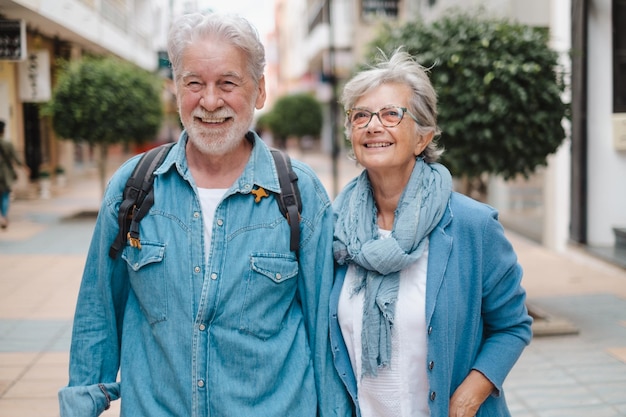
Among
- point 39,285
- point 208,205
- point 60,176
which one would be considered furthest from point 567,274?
point 60,176

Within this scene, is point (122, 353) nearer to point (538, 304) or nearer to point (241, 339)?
point (241, 339)

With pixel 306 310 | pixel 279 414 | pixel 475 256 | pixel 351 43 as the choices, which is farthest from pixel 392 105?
pixel 351 43

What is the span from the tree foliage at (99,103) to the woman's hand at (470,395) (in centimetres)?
1296

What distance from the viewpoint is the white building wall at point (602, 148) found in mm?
9297

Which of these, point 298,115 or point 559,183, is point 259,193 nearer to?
point 559,183

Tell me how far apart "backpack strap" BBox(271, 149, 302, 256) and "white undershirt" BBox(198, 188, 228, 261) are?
181 millimetres

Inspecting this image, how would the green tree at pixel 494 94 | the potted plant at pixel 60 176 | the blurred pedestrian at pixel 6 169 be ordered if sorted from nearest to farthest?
1. the green tree at pixel 494 94
2. the blurred pedestrian at pixel 6 169
3. the potted plant at pixel 60 176

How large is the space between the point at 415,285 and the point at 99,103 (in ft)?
42.8

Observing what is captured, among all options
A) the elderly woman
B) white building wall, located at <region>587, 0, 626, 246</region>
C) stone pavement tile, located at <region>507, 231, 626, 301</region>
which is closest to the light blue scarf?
the elderly woman

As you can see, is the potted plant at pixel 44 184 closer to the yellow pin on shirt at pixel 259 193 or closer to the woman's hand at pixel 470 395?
the yellow pin on shirt at pixel 259 193

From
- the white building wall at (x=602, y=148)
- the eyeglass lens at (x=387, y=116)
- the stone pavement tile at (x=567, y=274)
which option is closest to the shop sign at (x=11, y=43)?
the stone pavement tile at (x=567, y=274)

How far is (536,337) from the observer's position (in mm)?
6078

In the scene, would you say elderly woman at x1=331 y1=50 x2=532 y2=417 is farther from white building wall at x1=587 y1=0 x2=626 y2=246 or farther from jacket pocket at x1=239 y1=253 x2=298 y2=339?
white building wall at x1=587 y1=0 x2=626 y2=246

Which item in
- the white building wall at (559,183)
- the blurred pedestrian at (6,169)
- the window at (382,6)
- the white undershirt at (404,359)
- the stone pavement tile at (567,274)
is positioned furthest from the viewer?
the window at (382,6)
